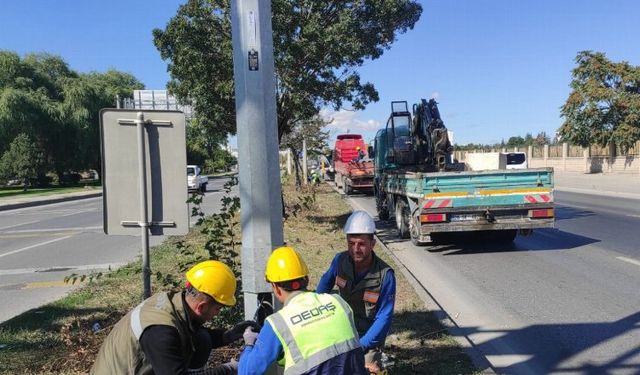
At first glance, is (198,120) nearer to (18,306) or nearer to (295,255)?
(18,306)

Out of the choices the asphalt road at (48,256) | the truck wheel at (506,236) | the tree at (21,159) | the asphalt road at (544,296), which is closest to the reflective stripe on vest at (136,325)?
the asphalt road at (544,296)

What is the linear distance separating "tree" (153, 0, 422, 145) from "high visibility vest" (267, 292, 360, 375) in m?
10.0

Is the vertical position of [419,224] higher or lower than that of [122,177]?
lower

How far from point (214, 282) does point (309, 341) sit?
0.62 metres

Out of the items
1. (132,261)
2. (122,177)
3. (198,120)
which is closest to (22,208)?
(198,120)

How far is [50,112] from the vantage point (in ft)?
145

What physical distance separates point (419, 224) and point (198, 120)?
6.49m

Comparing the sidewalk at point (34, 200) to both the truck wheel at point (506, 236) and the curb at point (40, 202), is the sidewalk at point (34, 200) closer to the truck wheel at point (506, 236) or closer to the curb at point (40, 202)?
the curb at point (40, 202)

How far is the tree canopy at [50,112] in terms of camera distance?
41.9 m

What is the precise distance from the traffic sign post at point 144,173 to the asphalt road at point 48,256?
3.96 meters

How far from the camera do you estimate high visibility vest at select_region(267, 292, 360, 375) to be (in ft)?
7.80

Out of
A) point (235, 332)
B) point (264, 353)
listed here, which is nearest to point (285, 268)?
point (264, 353)

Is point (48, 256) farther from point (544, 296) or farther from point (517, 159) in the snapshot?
point (517, 159)

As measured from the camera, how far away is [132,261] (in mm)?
10469
